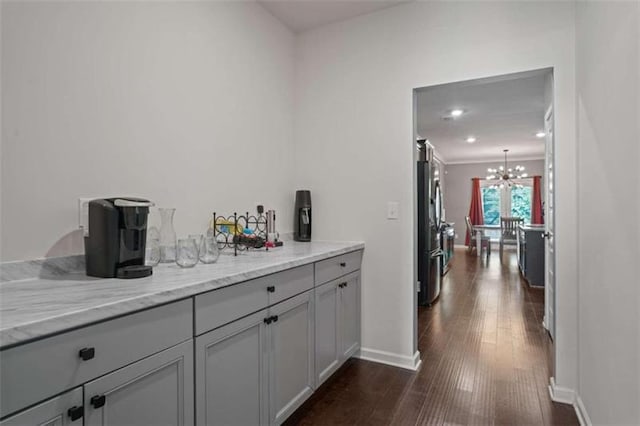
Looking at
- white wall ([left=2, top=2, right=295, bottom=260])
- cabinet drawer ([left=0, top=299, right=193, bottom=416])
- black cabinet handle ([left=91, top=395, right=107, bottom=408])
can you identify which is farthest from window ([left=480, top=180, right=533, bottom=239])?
black cabinet handle ([left=91, top=395, right=107, bottom=408])

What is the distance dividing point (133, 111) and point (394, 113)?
174cm

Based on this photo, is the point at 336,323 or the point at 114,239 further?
the point at 336,323

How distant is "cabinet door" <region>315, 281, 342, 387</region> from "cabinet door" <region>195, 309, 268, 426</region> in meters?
0.53

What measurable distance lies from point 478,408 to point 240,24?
286 cm

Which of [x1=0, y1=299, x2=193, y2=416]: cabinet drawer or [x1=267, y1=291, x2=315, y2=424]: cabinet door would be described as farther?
[x1=267, y1=291, x2=315, y2=424]: cabinet door

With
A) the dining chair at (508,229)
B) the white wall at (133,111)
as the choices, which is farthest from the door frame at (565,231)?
the dining chair at (508,229)

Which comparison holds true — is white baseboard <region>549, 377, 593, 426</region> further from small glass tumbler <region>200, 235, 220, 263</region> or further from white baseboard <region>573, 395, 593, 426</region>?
small glass tumbler <region>200, 235, 220, 263</region>

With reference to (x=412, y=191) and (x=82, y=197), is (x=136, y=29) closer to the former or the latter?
(x=82, y=197)

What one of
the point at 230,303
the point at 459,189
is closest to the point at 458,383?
the point at 230,303

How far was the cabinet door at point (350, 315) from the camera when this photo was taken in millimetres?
2443

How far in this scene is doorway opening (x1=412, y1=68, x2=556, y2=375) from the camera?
11.0 feet

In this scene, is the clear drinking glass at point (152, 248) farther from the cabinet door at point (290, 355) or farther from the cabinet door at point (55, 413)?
the cabinet door at point (55, 413)

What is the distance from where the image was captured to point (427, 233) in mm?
4020

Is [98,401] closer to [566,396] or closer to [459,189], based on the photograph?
[566,396]
